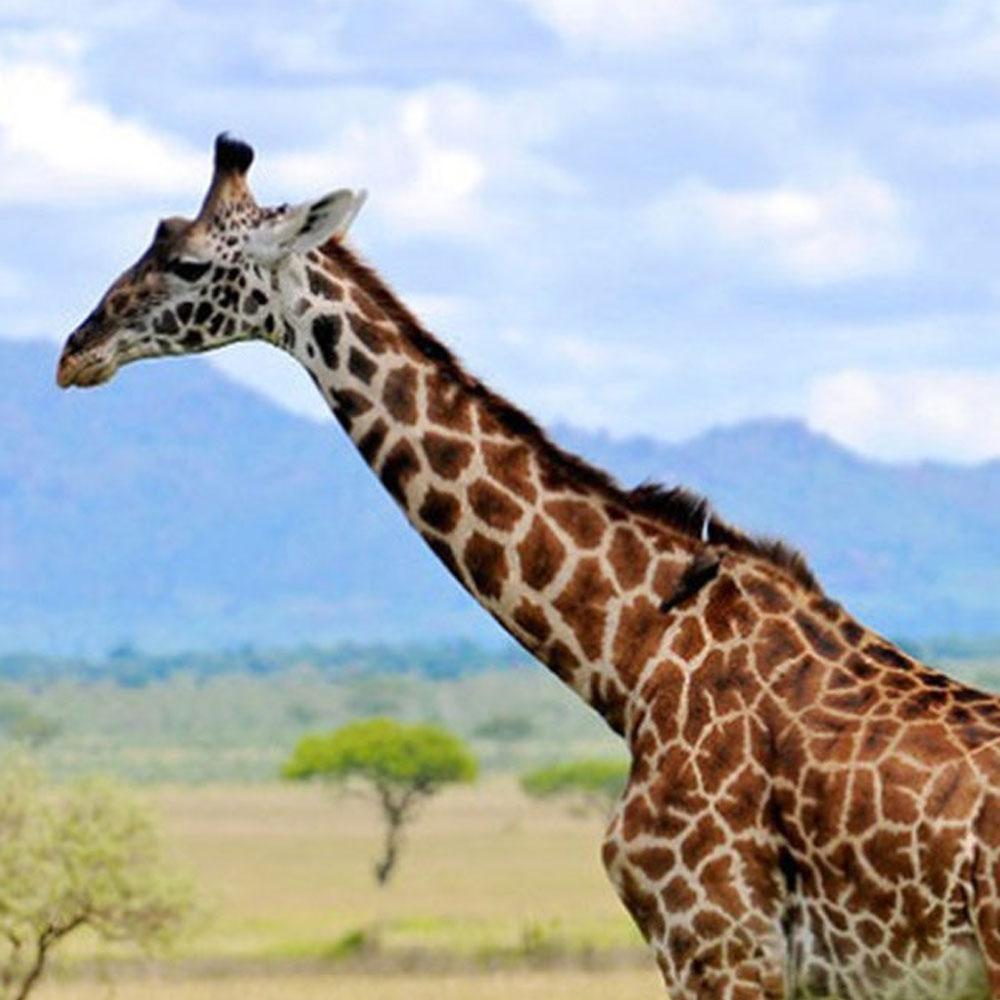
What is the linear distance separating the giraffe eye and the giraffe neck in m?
0.30

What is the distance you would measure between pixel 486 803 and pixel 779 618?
108296mm

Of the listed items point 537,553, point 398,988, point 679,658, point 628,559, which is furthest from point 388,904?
point 679,658

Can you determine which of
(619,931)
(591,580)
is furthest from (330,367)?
(619,931)

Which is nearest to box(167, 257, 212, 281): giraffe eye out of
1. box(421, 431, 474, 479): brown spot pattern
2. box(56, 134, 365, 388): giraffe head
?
box(56, 134, 365, 388): giraffe head

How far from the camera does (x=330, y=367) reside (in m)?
10.9

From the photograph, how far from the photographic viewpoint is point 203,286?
35.5 feet

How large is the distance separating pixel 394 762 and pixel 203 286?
7175cm

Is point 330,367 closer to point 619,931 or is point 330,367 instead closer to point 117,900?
point 117,900

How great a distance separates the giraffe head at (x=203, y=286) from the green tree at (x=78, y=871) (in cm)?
2253

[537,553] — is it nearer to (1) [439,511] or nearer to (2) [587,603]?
(2) [587,603]

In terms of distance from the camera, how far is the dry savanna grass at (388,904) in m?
38.8

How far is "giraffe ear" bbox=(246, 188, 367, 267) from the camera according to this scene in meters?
10.4

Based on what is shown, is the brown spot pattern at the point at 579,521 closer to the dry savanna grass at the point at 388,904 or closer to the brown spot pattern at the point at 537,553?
the brown spot pattern at the point at 537,553

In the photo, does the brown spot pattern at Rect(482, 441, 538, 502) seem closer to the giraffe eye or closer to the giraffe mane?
the giraffe mane
